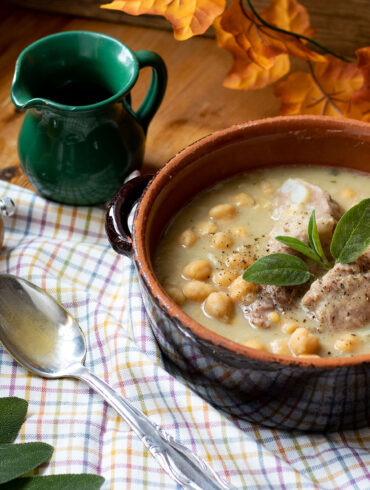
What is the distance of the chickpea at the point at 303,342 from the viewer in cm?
169

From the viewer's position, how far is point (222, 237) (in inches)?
77.1

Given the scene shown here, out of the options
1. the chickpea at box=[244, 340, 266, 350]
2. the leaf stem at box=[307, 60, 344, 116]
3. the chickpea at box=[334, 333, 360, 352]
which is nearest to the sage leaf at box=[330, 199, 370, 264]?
the chickpea at box=[334, 333, 360, 352]

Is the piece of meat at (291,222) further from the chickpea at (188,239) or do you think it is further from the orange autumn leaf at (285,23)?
the orange autumn leaf at (285,23)

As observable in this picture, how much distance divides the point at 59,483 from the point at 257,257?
74 cm

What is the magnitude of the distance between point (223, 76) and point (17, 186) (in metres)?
0.91

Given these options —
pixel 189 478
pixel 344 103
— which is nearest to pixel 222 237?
pixel 189 478

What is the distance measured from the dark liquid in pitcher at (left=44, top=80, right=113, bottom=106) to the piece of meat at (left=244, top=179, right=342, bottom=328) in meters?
0.72

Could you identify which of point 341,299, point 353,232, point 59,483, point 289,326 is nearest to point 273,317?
point 289,326

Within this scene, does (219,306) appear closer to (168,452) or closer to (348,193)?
(168,452)

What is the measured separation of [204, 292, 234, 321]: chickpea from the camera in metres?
1.78

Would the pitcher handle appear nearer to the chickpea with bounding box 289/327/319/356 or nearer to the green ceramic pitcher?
the green ceramic pitcher

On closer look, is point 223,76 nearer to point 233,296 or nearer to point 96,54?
point 96,54

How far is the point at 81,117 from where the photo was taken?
2.20 meters

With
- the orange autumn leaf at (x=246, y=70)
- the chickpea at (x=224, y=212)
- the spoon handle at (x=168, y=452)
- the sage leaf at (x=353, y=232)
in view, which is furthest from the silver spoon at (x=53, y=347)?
the orange autumn leaf at (x=246, y=70)
